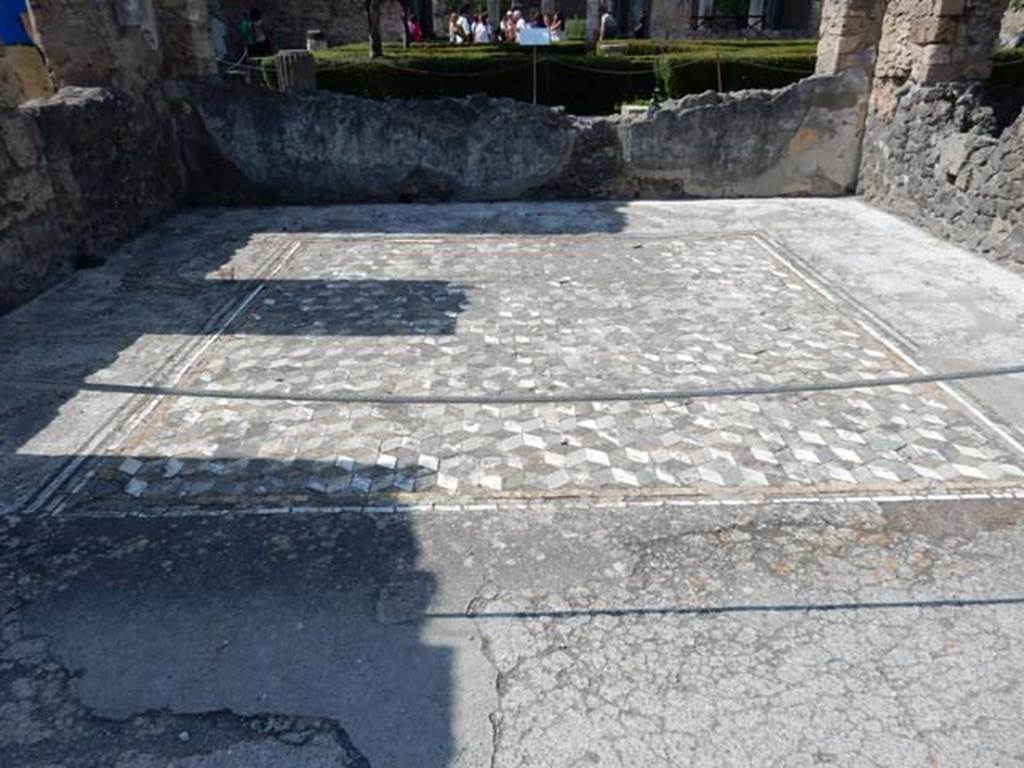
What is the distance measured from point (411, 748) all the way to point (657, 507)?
144cm

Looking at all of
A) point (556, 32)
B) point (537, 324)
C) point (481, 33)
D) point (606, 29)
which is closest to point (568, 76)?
point (606, 29)

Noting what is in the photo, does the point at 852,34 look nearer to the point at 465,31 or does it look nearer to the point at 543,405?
the point at 543,405

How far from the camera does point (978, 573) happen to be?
8.80 feet

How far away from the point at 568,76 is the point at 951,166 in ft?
25.6

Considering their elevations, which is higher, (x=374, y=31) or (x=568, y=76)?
(x=374, y=31)

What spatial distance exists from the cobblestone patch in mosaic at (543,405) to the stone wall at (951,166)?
5.70 ft

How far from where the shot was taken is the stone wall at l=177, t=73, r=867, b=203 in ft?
26.5

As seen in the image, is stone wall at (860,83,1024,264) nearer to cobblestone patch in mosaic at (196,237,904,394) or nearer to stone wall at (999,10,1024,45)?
cobblestone patch in mosaic at (196,237,904,394)

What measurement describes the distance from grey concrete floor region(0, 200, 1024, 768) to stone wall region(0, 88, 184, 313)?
449mm

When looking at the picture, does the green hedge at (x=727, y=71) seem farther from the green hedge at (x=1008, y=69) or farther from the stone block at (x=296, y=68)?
the stone block at (x=296, y=68)

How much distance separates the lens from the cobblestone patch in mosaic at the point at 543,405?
327 cm

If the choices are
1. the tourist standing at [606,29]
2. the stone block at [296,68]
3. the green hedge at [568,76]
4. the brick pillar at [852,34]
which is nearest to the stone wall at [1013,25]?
the green hedge at [568,76]

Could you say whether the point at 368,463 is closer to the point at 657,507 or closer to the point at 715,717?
the point at 657,507

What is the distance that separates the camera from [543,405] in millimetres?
3982
